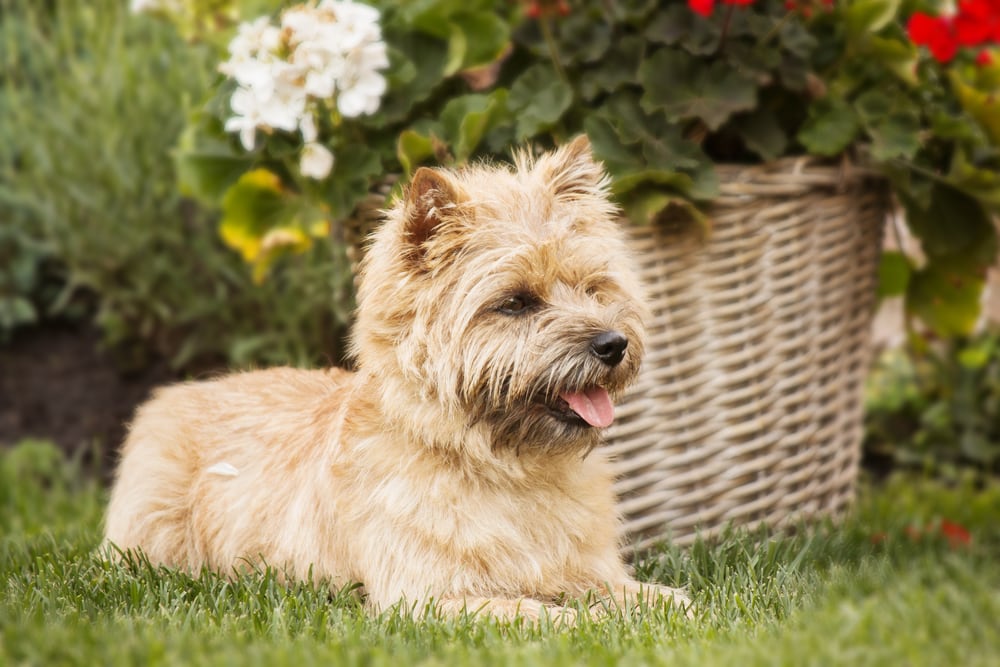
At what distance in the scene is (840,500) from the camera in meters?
3.99

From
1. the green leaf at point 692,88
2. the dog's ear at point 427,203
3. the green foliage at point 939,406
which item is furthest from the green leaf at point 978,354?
the dog's ear at point 427,203

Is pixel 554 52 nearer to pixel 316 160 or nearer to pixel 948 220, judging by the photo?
pixel 316 160

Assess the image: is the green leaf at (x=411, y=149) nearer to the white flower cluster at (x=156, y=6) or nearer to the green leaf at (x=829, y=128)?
the green leaf at (x=829, y=128)

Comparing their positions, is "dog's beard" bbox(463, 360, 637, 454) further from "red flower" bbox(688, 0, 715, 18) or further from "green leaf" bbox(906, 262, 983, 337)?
"green leaf" bbox(906, 262, 983, 337)

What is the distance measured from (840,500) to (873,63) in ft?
5.01

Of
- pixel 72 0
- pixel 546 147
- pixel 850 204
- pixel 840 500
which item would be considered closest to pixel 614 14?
pixel 546 147

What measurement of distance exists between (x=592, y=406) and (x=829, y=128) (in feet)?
4.66

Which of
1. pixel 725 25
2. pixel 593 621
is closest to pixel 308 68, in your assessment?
pixel 725 25

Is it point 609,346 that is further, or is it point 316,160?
point 316,160

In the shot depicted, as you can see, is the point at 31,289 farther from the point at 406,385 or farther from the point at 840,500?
the point at 840,500

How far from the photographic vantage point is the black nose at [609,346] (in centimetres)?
264

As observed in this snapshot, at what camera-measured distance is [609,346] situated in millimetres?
2650

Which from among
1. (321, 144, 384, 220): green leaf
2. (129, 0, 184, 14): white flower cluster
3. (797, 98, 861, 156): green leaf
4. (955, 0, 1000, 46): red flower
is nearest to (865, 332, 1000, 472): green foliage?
(955, 0, 1000, 46): red flower

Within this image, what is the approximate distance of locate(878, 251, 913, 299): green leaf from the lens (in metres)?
4.27
